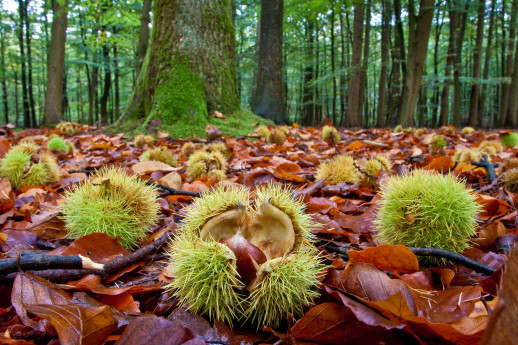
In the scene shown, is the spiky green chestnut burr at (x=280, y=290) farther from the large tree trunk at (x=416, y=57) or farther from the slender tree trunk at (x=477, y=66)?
the slender tree trunk at (x=477, y=66)

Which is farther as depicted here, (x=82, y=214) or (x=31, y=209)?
(x=31, y=209)

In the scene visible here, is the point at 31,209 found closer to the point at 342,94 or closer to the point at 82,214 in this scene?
the point at 82,214

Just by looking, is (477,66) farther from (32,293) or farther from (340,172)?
(32,293)

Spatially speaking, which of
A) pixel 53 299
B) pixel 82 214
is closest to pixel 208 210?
pixel 53 299

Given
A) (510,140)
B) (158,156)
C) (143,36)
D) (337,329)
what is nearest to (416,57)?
(510,140)

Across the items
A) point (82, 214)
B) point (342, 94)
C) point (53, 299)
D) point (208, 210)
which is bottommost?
point (53, 299)

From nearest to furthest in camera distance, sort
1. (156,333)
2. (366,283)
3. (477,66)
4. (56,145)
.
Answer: (156,333)
(366,283)
(56,145)
(477,66)

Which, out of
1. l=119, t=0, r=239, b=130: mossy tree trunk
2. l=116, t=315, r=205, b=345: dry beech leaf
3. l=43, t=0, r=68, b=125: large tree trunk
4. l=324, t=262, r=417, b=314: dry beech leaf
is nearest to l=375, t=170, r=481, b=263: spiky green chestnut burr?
l=324, t=262, r=417, b=314: dry beech leaf

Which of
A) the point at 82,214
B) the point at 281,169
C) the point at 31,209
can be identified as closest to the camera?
the point at 82,214
